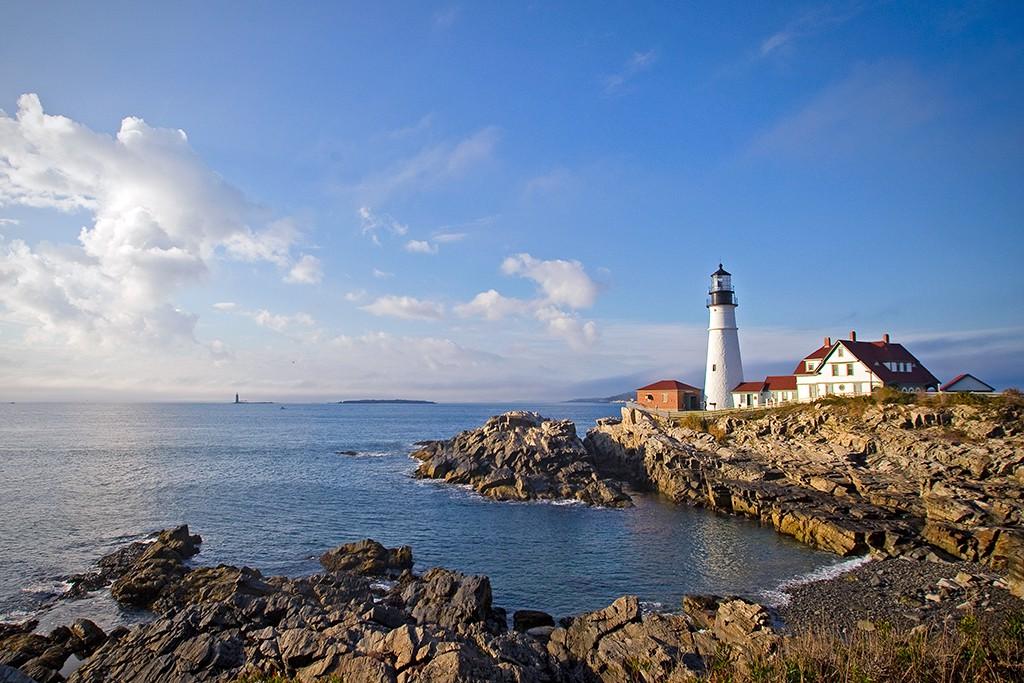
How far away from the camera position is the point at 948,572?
23.5 metres

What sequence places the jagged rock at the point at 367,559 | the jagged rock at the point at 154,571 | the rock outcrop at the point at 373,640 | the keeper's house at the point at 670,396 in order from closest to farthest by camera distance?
the rock outcrop at the point at 373,640, the jagged rock at the point at 154,571, the jagged rock at the point at 367,559, the keeper's house at the point at 670,396

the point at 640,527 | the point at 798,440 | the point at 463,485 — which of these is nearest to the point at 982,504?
the point at 798,440

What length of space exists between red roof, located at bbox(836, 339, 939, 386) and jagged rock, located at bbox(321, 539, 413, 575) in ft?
146

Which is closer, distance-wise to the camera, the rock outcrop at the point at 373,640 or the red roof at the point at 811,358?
the rock outcrop at the point at 373,640

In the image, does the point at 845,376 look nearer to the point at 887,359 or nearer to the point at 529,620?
the point at 887,359

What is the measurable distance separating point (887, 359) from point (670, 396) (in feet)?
69.6

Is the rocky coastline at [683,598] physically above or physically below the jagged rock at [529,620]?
above

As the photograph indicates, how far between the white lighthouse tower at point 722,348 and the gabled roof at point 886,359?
28.0 ft

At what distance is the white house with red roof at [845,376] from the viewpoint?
50.9 meters

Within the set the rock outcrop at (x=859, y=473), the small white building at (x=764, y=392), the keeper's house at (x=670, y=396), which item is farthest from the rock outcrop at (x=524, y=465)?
the small white building at (x=764, y=392)

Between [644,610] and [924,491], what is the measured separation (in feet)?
70.9

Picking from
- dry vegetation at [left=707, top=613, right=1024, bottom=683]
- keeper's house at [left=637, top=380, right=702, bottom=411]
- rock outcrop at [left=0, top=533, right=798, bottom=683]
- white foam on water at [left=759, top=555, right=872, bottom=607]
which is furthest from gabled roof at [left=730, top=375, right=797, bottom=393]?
dry vegetation at [left=707, top=613, right=1024, bottom=683]

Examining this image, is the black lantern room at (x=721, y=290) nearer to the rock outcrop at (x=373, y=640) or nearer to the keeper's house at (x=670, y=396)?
the keeper's house at (x=670, y=396)

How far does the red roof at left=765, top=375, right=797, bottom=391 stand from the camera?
58.0 metres
